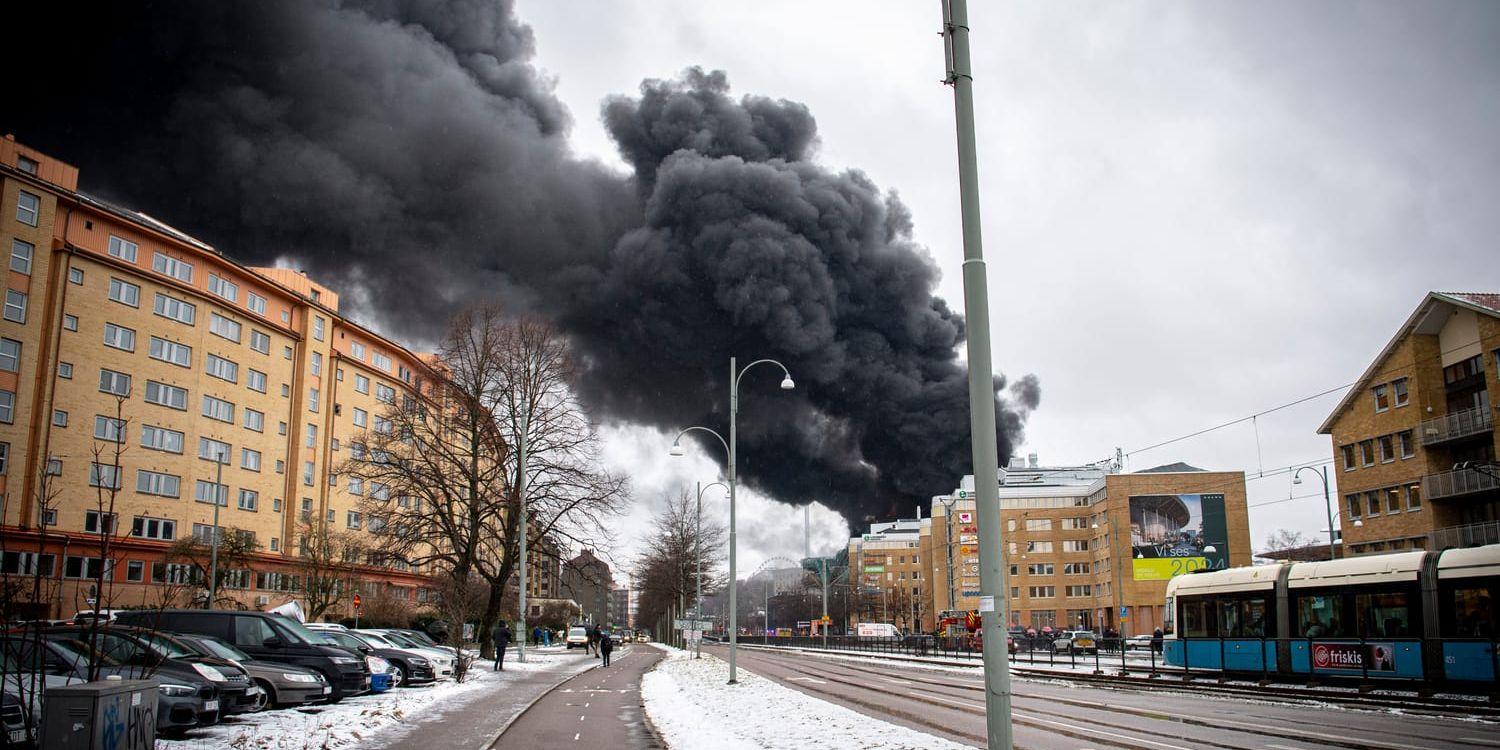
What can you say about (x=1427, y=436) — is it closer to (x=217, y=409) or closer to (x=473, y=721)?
(x=473, y=721)

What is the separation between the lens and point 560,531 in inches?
1495

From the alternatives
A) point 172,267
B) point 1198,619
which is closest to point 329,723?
point 1198,619

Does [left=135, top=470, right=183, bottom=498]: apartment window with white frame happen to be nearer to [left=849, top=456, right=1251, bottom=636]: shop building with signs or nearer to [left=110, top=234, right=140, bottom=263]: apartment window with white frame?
[left=110, top=234, right=140, bottom=263]: apartment window with white frame

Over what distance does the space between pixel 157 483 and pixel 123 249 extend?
11923 mm

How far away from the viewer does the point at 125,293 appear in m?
51.1

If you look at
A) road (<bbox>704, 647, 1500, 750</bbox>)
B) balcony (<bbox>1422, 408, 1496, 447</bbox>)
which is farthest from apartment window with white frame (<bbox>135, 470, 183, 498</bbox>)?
balcony (<bbox>1422, 408, 1496, 447</bbox>)

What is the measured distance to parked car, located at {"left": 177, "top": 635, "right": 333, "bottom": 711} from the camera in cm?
1537

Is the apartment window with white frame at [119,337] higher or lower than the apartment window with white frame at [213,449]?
higher

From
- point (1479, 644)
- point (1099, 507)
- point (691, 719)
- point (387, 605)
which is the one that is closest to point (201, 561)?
point (387, 605)

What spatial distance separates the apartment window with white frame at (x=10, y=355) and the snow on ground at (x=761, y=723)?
38044 millimetres

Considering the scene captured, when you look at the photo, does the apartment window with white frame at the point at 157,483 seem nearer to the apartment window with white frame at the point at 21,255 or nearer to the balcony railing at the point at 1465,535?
the apartment window with white frame at the point at 21,255

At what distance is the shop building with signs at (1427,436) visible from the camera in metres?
43.0

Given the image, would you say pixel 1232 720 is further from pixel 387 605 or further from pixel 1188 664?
pixel 387 605

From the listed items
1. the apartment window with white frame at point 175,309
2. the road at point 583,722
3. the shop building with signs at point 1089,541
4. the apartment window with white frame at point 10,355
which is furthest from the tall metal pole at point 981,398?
the apartment window with white frame at point 175,309
